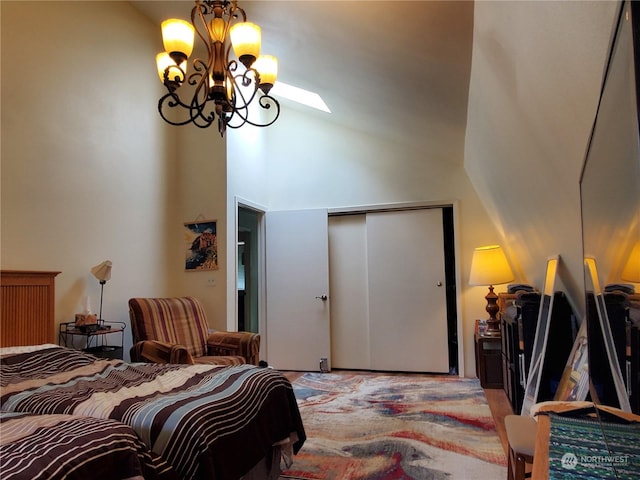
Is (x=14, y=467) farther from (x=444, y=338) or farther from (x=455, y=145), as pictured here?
(x=444, y=338)

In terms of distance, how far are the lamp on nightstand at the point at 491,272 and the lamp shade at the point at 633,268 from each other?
324 cm

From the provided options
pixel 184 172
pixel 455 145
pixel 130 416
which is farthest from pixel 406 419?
pixel 184 172

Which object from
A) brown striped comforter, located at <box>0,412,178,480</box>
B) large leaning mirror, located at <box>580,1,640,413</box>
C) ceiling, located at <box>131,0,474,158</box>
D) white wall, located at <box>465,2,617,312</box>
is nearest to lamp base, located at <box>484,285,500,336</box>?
white wall, located at <box>465,2,617,312</box>

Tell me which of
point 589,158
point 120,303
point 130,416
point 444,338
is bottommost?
point 444,338

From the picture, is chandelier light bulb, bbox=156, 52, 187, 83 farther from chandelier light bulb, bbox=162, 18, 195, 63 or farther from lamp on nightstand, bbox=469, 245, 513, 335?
lamp on nightstand, bbox=469, 245, 513, 335

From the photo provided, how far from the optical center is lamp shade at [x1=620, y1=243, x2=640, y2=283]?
65 centimetres

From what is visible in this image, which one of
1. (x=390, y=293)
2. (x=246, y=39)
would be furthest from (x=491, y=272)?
(x=246, y=39)

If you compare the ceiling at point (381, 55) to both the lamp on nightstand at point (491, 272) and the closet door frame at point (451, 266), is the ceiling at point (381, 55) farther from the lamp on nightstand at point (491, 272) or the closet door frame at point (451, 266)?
the lamp on nightstand at point (491, 272)

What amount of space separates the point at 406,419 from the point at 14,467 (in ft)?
8.20

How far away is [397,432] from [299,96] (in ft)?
11.0

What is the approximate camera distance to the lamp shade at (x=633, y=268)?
654mm

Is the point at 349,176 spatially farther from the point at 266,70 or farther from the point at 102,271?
the point at 102,271

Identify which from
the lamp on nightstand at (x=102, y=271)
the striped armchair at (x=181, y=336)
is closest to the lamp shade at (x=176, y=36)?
the lamp on nightstand at (x=102, y=271)

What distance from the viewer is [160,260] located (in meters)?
4.02
